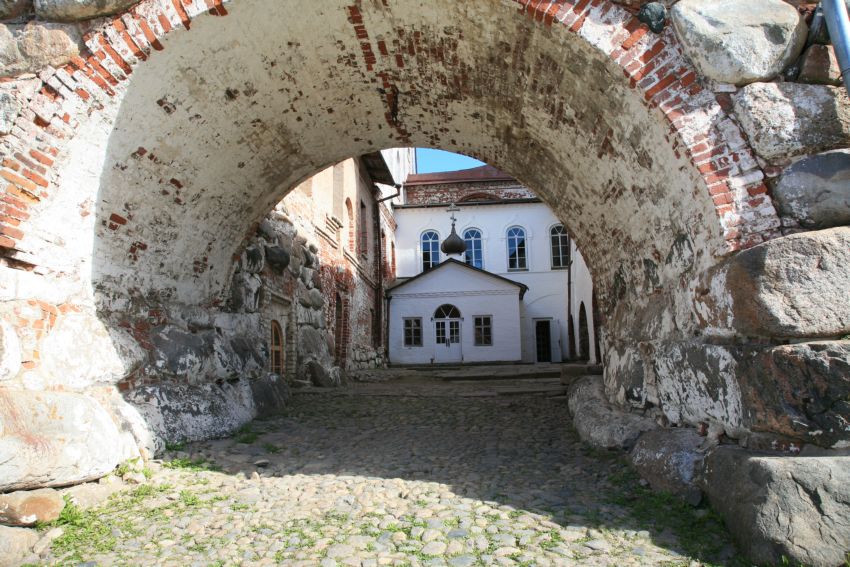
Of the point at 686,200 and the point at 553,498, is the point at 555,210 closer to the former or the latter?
the point at 686,200

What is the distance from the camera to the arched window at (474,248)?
24594 mm

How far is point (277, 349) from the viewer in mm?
8742

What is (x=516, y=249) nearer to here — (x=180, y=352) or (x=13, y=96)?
(x=180, y=352)

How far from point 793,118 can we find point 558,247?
21198 mm

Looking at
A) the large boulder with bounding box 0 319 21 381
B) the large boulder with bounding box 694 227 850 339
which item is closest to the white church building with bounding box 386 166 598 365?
the large boulder with bounding box 694 227 850 339

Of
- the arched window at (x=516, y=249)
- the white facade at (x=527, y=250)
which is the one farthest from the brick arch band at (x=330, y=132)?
the arched window at (x=516, y=249)

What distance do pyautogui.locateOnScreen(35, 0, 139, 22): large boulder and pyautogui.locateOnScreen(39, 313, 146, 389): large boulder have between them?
2.01 metres

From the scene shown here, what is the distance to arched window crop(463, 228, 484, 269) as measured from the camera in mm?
24594

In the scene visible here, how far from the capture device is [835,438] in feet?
8.45

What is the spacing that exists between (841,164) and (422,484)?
3113 millimetres

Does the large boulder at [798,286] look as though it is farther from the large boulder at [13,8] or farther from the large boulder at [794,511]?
the large boulder at [13,8]

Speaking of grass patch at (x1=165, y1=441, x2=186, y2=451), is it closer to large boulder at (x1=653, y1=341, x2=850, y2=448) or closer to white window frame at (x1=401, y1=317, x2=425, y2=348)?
large boulder at (x1=653, y1=341, x2=850, y2=448)

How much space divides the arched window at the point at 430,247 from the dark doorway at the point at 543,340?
16.8 ft

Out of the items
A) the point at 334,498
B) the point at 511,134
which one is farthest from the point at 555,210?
the point at 334,498
